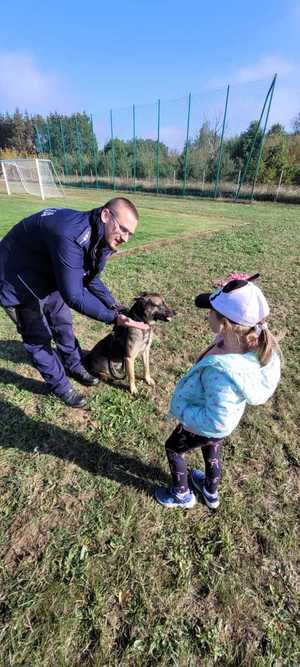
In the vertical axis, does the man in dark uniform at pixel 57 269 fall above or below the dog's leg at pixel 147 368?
above

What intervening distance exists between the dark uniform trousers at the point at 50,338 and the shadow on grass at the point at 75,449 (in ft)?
1.40

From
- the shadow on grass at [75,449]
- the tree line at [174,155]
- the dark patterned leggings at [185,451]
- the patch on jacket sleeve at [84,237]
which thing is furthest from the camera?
the tree line at [174,155]

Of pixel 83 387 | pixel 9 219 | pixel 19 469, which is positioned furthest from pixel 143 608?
pixel 9 219

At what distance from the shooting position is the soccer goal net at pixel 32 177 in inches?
922

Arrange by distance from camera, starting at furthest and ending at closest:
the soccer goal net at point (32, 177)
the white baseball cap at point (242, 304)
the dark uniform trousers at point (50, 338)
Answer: the soccer goal net at point (32, 177) → the dark uniform trousers at point (50, 338) → the white baseball cap at point (242, 304)

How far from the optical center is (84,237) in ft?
8.30

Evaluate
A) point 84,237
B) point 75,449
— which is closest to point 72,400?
point 75,449

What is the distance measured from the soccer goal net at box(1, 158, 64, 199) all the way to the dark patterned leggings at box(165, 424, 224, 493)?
2422 cm

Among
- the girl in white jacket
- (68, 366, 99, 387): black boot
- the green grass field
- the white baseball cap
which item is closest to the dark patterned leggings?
the girl in white jacket

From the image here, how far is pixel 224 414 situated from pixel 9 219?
44.9 feet

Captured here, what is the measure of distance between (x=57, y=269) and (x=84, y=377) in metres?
1.55

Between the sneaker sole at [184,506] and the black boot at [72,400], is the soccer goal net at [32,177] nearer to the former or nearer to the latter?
the black boot at [72,400]

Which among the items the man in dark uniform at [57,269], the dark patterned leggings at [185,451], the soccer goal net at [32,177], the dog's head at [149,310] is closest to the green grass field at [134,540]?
the dark patterned leggings at [185,451]

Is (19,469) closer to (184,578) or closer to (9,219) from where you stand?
(184,578)
